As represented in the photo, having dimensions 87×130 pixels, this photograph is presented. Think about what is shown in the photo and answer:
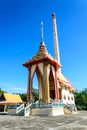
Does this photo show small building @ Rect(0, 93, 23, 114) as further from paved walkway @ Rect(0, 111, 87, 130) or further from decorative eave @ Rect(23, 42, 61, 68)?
paved walkway @ Rect(0, 111, 87, 130)

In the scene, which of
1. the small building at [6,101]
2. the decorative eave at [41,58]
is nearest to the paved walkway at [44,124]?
the decorative eave at [41,58]

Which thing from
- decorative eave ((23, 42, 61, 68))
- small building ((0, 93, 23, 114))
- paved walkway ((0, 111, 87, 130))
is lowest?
paved walkway ((0, 111, 87, 130))

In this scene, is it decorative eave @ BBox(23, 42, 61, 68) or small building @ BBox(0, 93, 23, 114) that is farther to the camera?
small building @ BBox(0, 93, 23, 114)

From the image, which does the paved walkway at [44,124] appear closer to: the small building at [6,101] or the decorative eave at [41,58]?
the decorative eave at [41,58]

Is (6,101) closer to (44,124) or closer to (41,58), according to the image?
(41,58)

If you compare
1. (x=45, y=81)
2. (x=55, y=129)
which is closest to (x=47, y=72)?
(x=45, y=81)

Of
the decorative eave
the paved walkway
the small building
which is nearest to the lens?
the paved walkway

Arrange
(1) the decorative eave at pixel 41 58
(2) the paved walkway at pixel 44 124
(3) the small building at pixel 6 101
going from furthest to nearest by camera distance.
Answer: (3) the small building at pixel 6 101 < (1) the decorative eave at pixel 41 58 < (2) the paved walkway at pixel 44 124

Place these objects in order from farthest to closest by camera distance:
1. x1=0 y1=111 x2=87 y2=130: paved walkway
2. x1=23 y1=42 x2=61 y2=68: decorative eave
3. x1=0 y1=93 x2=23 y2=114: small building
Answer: x1=0 y1=93 x2=23 y2=114: small building
x1=23 y1=42 x2=61 y2=68: decorative eave
x1=0 y1=111 x2=87 y2=130: paved walkway

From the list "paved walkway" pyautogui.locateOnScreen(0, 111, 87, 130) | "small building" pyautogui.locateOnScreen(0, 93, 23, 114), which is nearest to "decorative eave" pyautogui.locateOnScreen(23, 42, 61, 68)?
"small building" pyautogui.locateOnScreen(0, 93, 23, 114)

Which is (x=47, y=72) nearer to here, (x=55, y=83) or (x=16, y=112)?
(x=55, y=83)

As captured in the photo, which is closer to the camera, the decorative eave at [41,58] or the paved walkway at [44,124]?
the paved walkway at [44,124]

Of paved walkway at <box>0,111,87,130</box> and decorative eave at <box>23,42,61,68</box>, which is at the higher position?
decorative eave at <box>23,42,61,68</box>

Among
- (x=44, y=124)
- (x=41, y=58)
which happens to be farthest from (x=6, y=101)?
(x=44, y=124)
